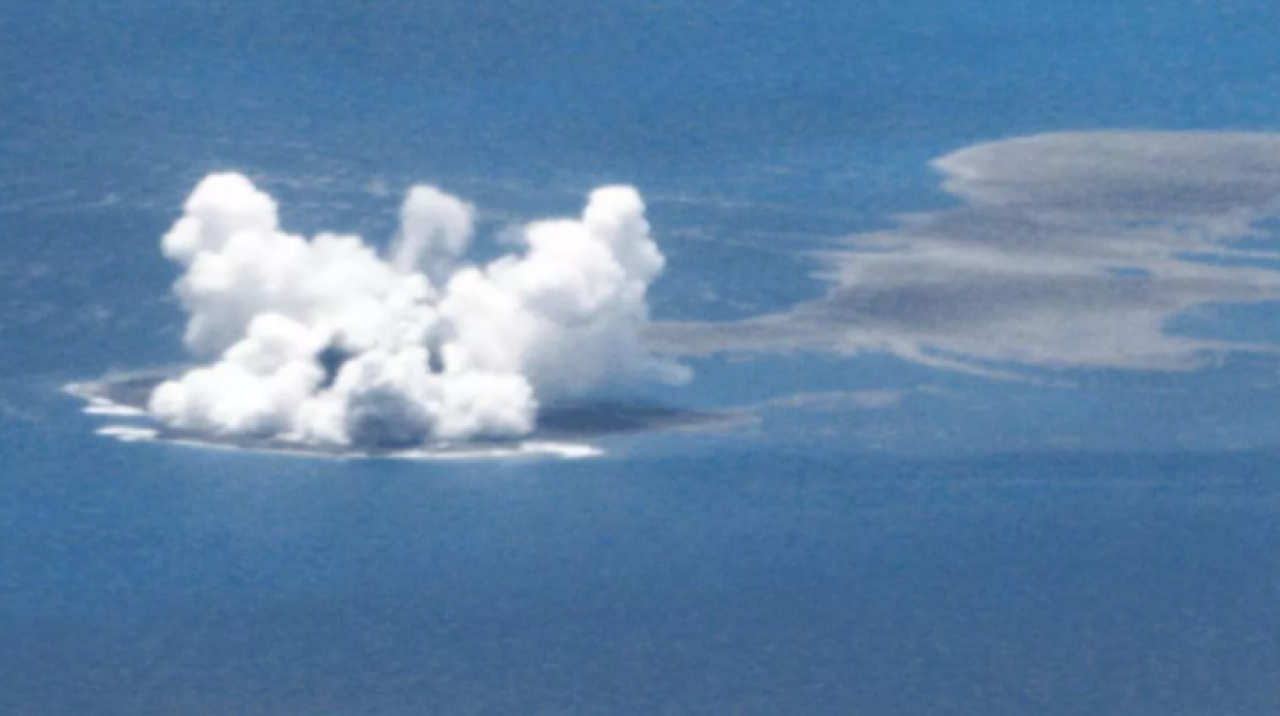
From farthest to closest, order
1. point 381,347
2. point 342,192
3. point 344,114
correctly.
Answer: point 344,114 < point 342,192 < point 381,347

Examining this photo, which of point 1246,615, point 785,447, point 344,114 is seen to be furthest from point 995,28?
point 1246,615

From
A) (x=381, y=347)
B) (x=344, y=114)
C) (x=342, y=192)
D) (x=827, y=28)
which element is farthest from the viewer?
(x=827, y=28)

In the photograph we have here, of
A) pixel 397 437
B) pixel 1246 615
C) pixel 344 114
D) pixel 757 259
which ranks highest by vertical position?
pixel 344 114

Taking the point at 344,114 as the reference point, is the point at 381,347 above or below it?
below

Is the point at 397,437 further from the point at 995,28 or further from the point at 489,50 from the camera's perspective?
the point at 995,28

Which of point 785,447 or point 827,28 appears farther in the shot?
point 827,28

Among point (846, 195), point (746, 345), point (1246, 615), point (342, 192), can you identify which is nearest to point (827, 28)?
point (846, 195)

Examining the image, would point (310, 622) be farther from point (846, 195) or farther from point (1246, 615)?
point (846, 195)
